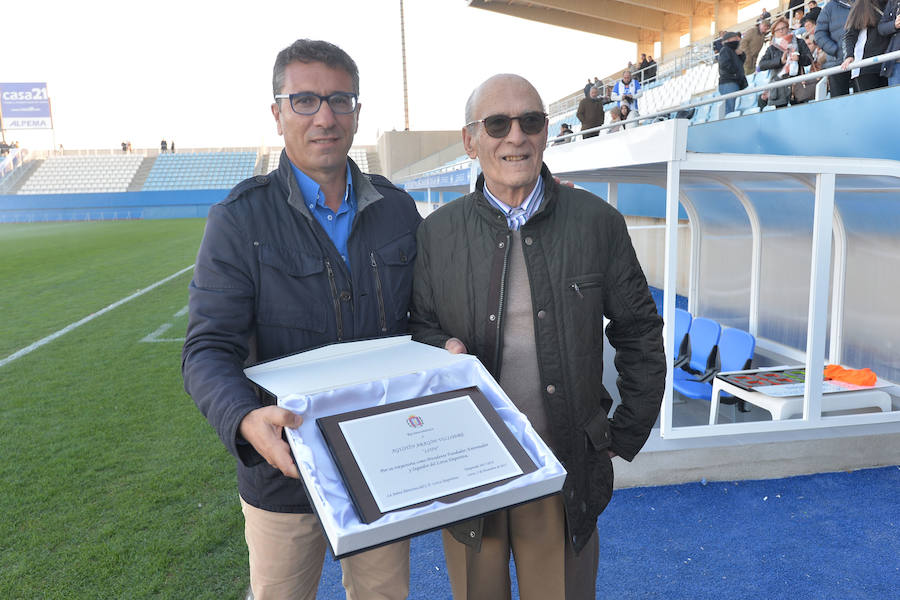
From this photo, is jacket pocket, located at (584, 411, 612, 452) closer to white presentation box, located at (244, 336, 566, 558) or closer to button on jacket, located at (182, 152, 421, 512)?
white presentation box, located at (244, 336, 566, 558)

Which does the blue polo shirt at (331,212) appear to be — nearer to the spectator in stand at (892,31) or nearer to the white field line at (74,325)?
the spectator in stand at (892,31)

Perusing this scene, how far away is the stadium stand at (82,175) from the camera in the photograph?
5672 centimetres

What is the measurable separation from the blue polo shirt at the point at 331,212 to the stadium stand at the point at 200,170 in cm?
5741

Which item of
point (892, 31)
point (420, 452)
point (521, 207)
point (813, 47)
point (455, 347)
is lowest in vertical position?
point (420, 452)

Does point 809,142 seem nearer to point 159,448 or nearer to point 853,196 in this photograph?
point 853,196

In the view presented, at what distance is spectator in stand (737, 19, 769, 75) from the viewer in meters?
10.9

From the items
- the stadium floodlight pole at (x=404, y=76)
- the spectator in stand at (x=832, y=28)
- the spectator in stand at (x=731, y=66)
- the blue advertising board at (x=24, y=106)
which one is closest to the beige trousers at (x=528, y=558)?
the spectator in stand at (x=832, y=28)

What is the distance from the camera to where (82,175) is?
58.1 metres

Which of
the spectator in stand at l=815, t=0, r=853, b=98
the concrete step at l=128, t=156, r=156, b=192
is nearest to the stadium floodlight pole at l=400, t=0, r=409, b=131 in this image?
the concrete step at l=128, t=156, r=156, b=192

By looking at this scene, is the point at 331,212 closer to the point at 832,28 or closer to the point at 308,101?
the point at 308,101

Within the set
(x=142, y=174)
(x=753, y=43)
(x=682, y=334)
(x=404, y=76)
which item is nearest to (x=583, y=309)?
(x=682, y=334)

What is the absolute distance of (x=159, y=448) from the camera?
531cm

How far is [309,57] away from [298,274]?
62cm

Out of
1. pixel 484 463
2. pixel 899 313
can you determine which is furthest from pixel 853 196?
pixel 484 463
